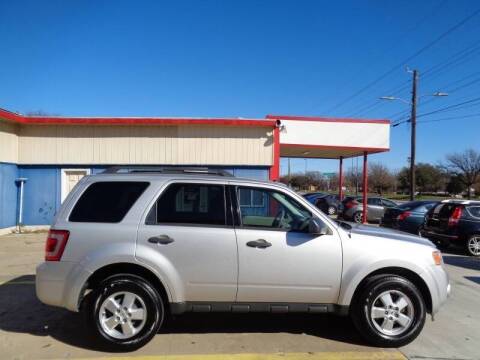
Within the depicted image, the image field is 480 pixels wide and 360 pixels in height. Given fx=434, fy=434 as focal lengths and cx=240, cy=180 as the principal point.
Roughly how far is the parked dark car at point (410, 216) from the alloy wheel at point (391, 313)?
11.2 metres

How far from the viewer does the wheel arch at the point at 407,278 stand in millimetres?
4750

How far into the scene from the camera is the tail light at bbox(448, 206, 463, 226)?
38.5 ft

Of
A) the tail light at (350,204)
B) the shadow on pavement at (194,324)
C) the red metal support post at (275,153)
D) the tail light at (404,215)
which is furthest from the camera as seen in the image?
the tail light at (350,204)

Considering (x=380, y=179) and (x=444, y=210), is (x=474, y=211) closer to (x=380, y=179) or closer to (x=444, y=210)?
(x=444, y=210)

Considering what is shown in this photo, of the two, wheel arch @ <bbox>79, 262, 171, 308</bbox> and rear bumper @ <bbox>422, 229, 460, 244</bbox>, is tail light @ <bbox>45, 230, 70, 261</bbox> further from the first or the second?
rear bumper @ <bbox>422, 229, 460, 244</bbox>

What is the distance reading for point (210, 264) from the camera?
4613 millimetres

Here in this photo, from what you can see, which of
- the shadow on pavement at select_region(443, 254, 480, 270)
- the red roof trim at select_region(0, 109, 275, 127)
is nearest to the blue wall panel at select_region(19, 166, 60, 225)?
the red roof trim at select_region(0, 109, 275, 127)

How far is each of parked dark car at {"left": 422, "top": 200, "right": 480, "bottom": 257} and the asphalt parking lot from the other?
5635 mm

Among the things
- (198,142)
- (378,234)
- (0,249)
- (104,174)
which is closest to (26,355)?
(104,174)

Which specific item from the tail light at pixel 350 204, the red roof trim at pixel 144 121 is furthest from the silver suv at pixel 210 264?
the tail light at pixel 350 204

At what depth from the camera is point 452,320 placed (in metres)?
5.75

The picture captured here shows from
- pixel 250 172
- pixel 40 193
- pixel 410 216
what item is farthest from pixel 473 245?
pixel 40 193

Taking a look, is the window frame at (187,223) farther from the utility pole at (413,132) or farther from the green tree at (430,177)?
the green tree at (430,177)

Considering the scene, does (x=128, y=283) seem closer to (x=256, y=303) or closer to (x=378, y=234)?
(x=256, y=303)
